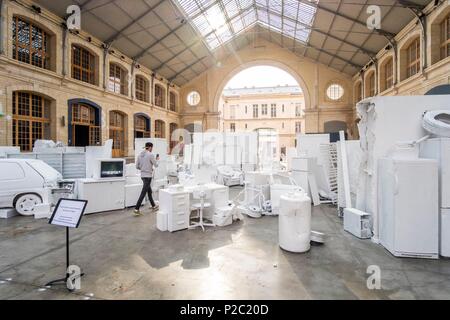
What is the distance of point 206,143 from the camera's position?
32.7ft

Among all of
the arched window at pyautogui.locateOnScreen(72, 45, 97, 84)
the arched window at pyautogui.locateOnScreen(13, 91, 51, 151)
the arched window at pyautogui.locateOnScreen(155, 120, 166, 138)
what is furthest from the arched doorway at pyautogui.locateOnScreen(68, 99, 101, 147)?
the arched window at pyautogui.locateOnScreen(155, 120, 166, 138)

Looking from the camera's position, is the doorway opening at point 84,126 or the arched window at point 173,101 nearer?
the doorway opening at point 84,126

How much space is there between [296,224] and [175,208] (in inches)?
107

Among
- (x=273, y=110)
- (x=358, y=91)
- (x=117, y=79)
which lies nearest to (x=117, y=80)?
(x=117, y=79)

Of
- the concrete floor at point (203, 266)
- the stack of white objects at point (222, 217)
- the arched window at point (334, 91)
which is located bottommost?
the concrete floor at point (203, 266)

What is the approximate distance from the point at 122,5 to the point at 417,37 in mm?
14424

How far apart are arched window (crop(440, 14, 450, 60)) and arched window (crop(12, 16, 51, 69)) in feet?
56.6

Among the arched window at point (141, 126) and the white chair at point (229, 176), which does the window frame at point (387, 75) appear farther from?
the arched window at point (141, 126)

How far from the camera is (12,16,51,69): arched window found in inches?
394

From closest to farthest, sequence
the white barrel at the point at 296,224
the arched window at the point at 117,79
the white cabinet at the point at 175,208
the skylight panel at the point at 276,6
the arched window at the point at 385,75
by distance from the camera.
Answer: the white barrel at the point at 296,224
the white cabinet at the point at 175,208
the arched window at the point at 385,75
the arched window at the point at 117,79
the skylight panel at the point at 276,6

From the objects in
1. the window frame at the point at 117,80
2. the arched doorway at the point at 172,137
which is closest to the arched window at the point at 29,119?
the window frame at the point at 117,80

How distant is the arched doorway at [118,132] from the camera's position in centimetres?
1619

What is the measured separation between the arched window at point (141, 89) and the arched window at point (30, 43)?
7496mm

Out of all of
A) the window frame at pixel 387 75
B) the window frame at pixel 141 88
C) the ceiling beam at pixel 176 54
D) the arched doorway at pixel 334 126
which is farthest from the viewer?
the arched doorway at pixel 334 126
